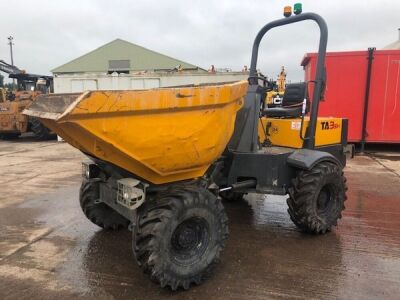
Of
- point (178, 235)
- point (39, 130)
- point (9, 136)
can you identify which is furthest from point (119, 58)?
point (178, 235)

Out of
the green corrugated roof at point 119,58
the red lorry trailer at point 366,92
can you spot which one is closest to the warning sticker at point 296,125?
the red lorry trailer at point 366,92

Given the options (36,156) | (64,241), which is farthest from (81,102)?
(36,156)

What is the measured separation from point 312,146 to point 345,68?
6670mm

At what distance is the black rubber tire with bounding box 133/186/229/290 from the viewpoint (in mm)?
2830

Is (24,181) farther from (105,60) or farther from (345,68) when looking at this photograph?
(105,60)

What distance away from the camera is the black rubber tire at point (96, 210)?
3953 millimetres

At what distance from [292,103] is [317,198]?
1.12 metres

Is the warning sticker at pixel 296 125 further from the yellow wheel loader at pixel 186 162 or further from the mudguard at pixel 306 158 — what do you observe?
the mudguard at pixel 306 158

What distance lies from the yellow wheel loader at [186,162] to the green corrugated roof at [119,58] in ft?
103

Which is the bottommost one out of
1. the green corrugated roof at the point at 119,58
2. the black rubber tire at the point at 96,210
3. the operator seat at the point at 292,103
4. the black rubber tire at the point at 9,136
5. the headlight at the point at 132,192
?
the black rubber tire at the point at 9,136

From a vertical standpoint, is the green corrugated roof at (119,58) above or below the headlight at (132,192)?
above

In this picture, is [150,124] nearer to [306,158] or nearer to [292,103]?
[306,158]

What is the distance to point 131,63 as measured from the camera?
35.9 metres

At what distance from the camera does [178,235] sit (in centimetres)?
306
